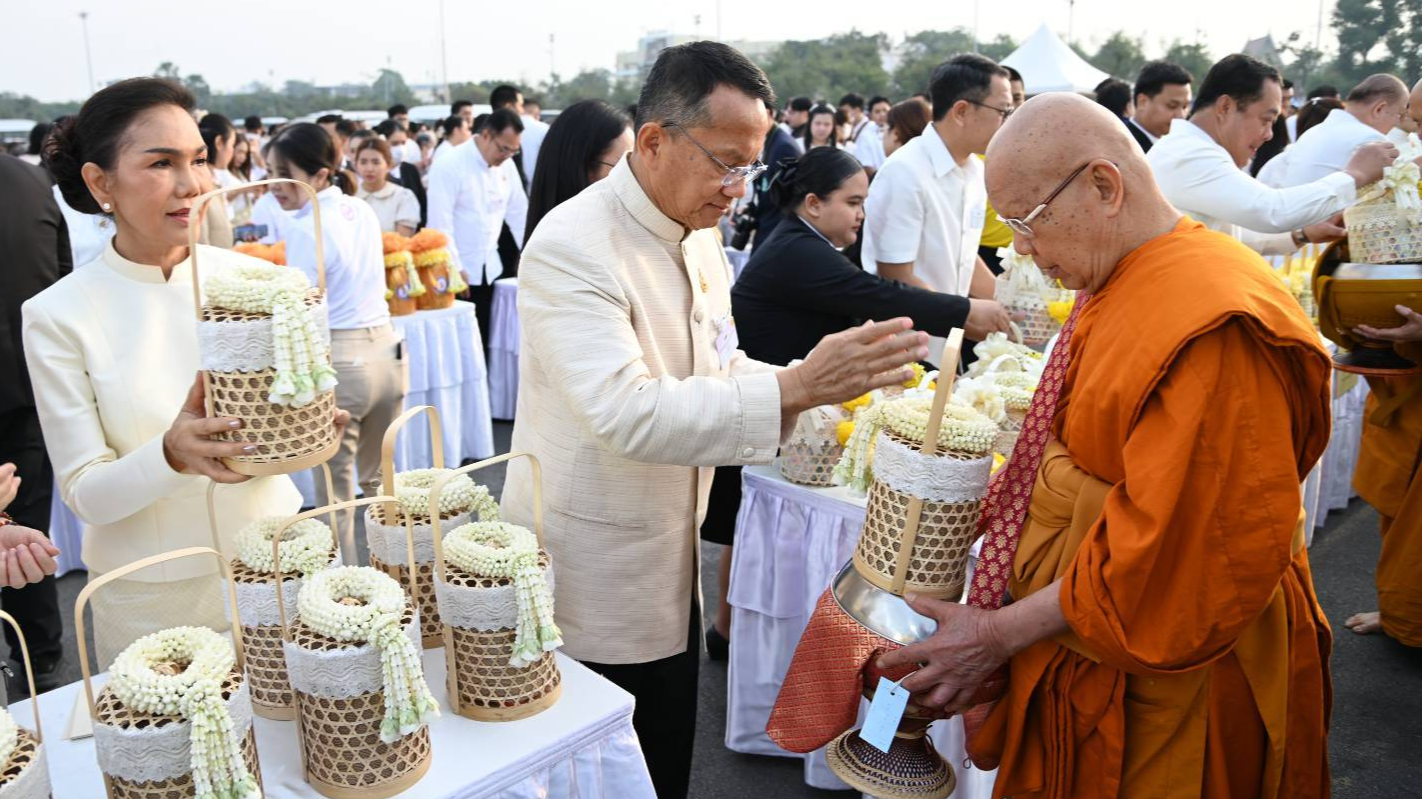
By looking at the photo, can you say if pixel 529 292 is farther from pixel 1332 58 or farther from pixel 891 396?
pixel 1332 58

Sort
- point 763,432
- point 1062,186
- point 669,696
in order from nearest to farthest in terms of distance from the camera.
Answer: point 1062,186
point 763,432
point 669,696

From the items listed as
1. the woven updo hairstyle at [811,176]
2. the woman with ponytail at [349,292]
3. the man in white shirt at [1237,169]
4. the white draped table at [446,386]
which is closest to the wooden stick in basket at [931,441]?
the woven updo hairstyle at [811,176]

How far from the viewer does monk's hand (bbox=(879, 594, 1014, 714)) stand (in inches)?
60.9

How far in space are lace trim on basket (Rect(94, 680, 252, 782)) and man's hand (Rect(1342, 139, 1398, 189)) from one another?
416 cm

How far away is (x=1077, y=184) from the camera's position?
150 cm

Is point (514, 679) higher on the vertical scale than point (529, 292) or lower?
lower

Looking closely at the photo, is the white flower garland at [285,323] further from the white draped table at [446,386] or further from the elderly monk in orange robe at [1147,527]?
the white draped table at [446,386]

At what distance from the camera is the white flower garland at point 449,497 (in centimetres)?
173

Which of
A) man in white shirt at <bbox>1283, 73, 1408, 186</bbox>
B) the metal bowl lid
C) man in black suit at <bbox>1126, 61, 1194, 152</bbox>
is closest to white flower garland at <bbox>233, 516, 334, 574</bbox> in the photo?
the metal bowl lid

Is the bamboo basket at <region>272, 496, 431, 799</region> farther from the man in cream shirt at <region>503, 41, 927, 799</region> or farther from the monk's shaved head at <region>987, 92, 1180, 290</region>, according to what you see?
the monk's shaved head at <region>987, 92, 1180, 290</region>

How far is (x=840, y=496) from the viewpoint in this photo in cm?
273

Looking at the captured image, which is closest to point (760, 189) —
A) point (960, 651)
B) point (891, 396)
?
point (891, 396)

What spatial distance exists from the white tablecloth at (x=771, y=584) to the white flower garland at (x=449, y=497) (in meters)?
1.19

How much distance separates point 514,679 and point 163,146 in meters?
1.17
